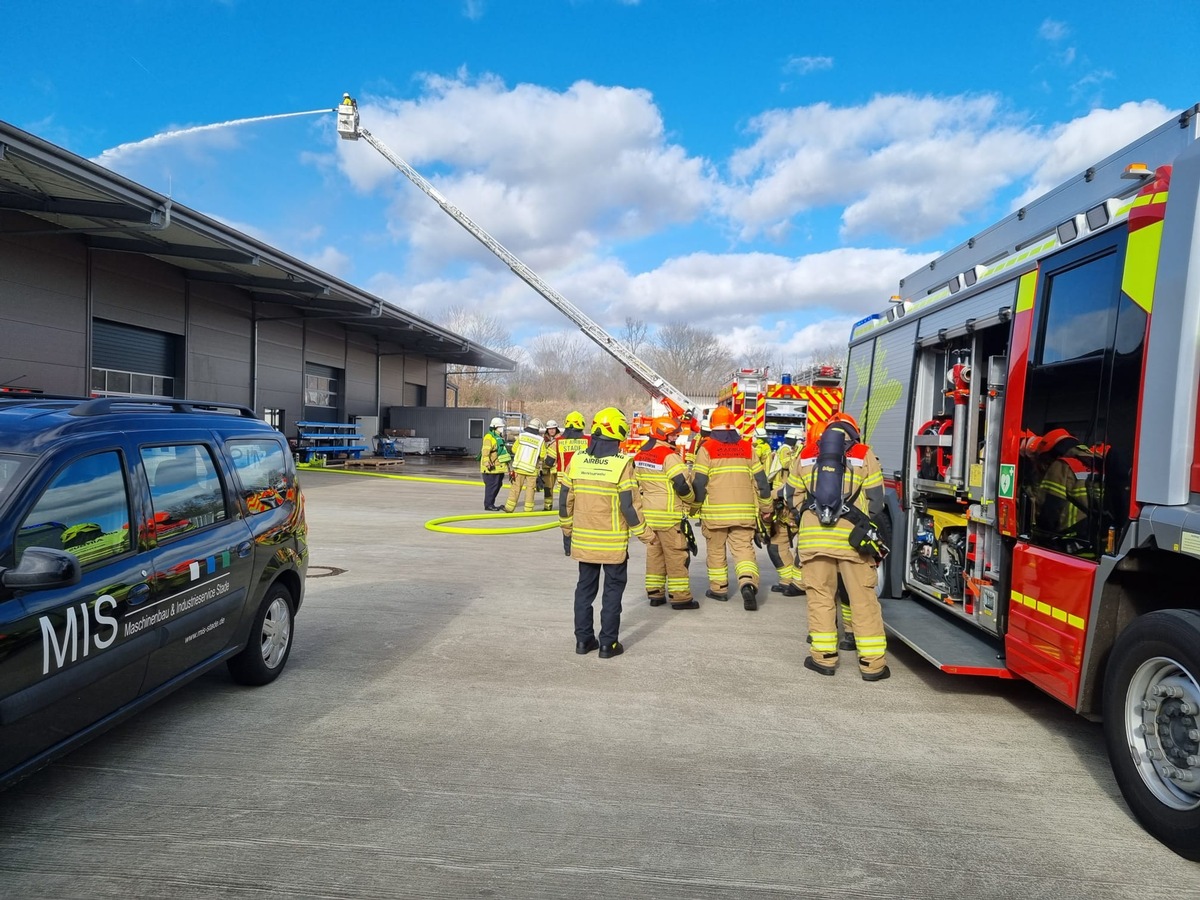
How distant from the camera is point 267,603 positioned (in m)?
4.81

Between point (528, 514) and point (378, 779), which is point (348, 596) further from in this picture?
point (528, 514)

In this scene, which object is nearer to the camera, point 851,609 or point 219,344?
point 851,609

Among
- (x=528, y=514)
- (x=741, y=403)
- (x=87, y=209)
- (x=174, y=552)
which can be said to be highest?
(x=87, y=209)

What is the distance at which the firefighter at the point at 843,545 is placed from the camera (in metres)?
5.26

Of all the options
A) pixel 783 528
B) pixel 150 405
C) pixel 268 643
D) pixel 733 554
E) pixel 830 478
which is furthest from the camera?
pixel 783 528

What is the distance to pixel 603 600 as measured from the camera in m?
5.69

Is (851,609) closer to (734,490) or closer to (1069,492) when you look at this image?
(1069,492)

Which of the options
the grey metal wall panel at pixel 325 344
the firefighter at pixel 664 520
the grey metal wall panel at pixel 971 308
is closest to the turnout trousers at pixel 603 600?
the firefighter at pixel 664 520

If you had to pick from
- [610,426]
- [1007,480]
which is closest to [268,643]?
[610,426]

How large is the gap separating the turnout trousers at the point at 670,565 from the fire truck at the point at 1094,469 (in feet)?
7.00

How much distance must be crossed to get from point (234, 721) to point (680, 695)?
262 cm

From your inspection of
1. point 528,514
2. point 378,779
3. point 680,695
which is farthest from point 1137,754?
point 528,514

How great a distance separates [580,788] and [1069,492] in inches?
110

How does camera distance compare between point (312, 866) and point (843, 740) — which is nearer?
point (312, 866)
